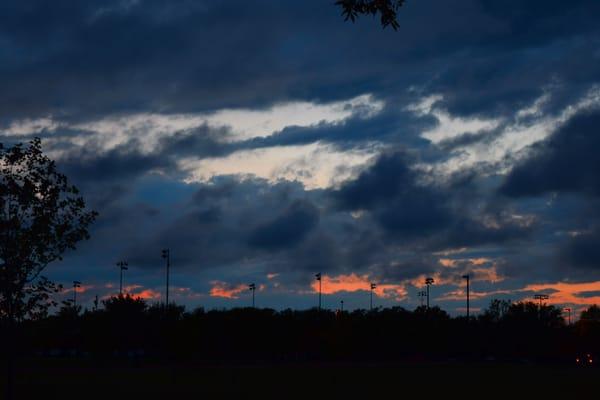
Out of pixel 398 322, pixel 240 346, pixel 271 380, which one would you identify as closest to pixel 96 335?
pixel 240 346

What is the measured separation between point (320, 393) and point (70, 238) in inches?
978

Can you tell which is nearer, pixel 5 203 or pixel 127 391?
pixel 5 203

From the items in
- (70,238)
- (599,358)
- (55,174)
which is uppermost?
(55,174)

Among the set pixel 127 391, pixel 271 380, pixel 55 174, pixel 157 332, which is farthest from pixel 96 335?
pixel 55 174

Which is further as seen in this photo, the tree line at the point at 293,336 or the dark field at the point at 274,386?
the tree line at the point at 293,336

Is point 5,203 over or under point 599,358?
over

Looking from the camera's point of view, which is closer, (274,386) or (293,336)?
(274,386)

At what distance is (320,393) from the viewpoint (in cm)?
5253

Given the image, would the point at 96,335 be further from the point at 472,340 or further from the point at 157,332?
the point at 472,340

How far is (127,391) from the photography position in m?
52.6

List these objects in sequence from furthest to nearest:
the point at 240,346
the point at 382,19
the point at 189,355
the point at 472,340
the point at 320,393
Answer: the point at 472,340, the point at 240,346, the point at 189,355, the point at 320,393, the point at 382,19

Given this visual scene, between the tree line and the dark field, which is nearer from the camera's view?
the dark field

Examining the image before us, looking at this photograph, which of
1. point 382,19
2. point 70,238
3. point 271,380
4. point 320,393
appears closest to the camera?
point 382,19

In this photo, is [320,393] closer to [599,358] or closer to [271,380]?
[271,380]
